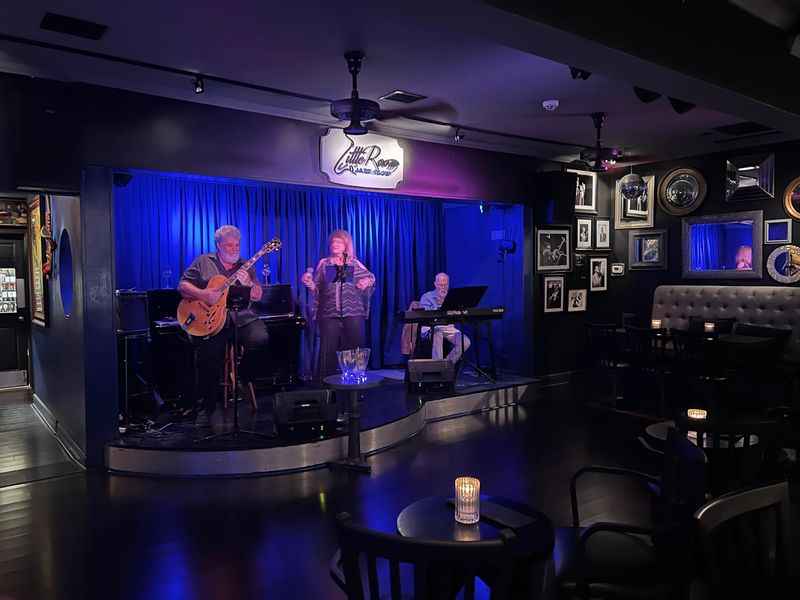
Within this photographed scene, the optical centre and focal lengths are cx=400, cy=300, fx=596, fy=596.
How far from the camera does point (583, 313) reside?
27.8 ft

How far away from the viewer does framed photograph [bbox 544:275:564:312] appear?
8.02 m

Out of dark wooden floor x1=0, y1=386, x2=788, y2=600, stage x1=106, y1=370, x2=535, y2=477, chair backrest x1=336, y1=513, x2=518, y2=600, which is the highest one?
chair backrest x1=336, y1=513, x2=518, y2=600

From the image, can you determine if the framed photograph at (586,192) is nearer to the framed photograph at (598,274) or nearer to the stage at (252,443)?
the framed photograph at (598,274)

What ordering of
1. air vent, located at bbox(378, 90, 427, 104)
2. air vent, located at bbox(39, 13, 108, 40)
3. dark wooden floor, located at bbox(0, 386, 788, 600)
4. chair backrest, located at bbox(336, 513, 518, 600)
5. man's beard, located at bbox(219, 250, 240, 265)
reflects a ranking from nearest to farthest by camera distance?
chair backrest, located at bbox(336, 513, 518, 600) < dark wooden floor, located at bbox(0, 386, 788, 600) < air vent, located at bbox(39, 13, 108, 40) < air vent, located at bbox(378, 90, 427, 104) < man's beard, located at bbox(219, 250, 240, 265)

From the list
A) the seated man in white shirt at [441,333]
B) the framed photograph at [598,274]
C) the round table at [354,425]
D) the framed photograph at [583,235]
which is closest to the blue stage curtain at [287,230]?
the seated man in white shirt at [441,333]

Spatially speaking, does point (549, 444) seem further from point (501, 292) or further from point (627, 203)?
point (627, 203)

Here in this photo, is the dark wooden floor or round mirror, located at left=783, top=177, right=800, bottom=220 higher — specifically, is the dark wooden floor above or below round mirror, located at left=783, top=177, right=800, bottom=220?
below

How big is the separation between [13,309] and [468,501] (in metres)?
7.92

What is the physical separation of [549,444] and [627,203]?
14.8 ft

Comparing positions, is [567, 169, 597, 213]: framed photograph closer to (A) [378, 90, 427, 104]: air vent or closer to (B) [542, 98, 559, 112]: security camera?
(B) [542, 98, 559, 112]: security camera

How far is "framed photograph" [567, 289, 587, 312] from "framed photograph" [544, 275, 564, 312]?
17 centimetres

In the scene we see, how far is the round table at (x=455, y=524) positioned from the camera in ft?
6.44

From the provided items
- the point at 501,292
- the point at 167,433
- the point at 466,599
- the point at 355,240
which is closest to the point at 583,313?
the point at 501,292

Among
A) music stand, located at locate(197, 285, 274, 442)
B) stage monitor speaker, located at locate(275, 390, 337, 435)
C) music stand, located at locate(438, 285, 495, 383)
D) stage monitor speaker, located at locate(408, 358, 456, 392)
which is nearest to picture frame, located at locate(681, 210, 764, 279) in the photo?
music stand, located at locate(438, 285, 495, 383)
